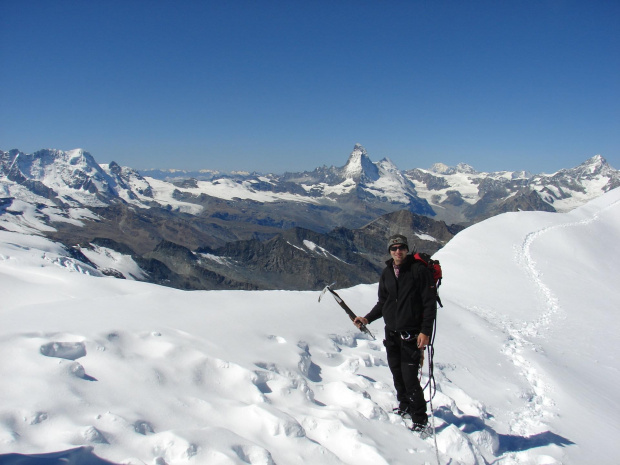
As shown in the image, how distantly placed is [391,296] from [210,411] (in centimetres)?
359

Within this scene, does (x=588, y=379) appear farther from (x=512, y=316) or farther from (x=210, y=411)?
(x=210, y=411)

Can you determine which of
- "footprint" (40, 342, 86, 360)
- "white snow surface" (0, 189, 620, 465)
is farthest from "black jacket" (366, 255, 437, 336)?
"footprint" (40, 342, 86, 360)

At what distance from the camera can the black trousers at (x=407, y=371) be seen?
7.05 m

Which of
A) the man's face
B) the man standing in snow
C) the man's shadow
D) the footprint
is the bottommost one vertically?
the man's shadow

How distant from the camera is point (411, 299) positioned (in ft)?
23.1

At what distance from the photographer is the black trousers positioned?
7051 mm

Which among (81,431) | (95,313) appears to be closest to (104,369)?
(81,431)

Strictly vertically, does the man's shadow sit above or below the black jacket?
below

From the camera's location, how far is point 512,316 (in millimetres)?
20656

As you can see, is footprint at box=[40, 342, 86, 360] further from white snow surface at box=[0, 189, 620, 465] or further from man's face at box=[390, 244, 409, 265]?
man's face at box=[390, 244, 409, 265]

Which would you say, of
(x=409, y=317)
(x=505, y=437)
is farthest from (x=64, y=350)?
(x=505, y=437)

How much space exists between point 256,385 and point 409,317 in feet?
9.73

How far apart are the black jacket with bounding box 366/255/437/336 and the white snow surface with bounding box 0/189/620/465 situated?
161 centimetres

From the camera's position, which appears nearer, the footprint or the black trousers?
the footprint
